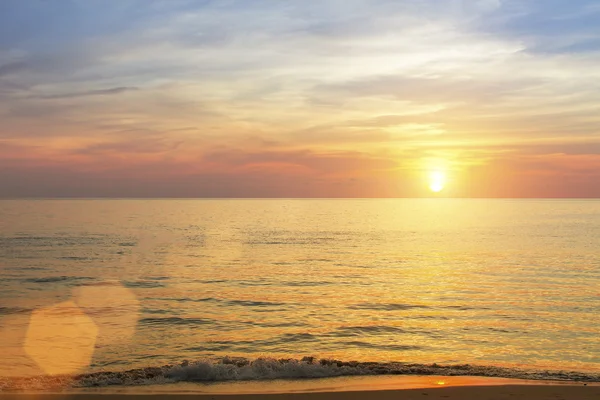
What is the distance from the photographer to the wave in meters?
16.3

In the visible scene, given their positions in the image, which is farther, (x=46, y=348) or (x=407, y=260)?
(x=407, y=260)

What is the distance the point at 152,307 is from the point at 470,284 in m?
21.5

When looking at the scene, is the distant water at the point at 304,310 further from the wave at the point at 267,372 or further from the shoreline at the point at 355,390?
the shoreline at the point at 355,390

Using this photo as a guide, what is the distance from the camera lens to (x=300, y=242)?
76688 mm

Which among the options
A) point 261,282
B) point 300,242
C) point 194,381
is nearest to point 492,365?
point 194,381

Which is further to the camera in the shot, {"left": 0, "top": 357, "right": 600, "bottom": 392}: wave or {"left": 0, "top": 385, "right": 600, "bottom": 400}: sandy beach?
{"left": 0, "top": 357, "right": 600, "bottom": 392}: wave

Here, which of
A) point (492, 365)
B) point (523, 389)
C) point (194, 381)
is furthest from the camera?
point (492, 365)

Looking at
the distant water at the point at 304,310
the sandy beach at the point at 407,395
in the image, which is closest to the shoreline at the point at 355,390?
the sandy beach at the point at 407,395

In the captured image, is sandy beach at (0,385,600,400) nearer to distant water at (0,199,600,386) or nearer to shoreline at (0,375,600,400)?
shoreline at (0,375,600,400)

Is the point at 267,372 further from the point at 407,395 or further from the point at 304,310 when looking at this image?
the point at 304,310

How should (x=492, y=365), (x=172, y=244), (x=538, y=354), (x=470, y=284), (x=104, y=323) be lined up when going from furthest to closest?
(x=172, y=244) → (x=470, y=284) → (x=104, y=323) → (x=538, y=354) → (x=492, y=365)

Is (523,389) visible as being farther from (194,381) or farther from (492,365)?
(194,381)

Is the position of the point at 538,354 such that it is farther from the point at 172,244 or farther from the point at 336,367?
the point at 172,244

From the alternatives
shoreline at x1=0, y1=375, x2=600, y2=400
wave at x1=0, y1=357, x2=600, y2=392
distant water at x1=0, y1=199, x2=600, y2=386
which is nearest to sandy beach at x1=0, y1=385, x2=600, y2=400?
shoreline at x1=0, y1=375, x2=600, y2=400
